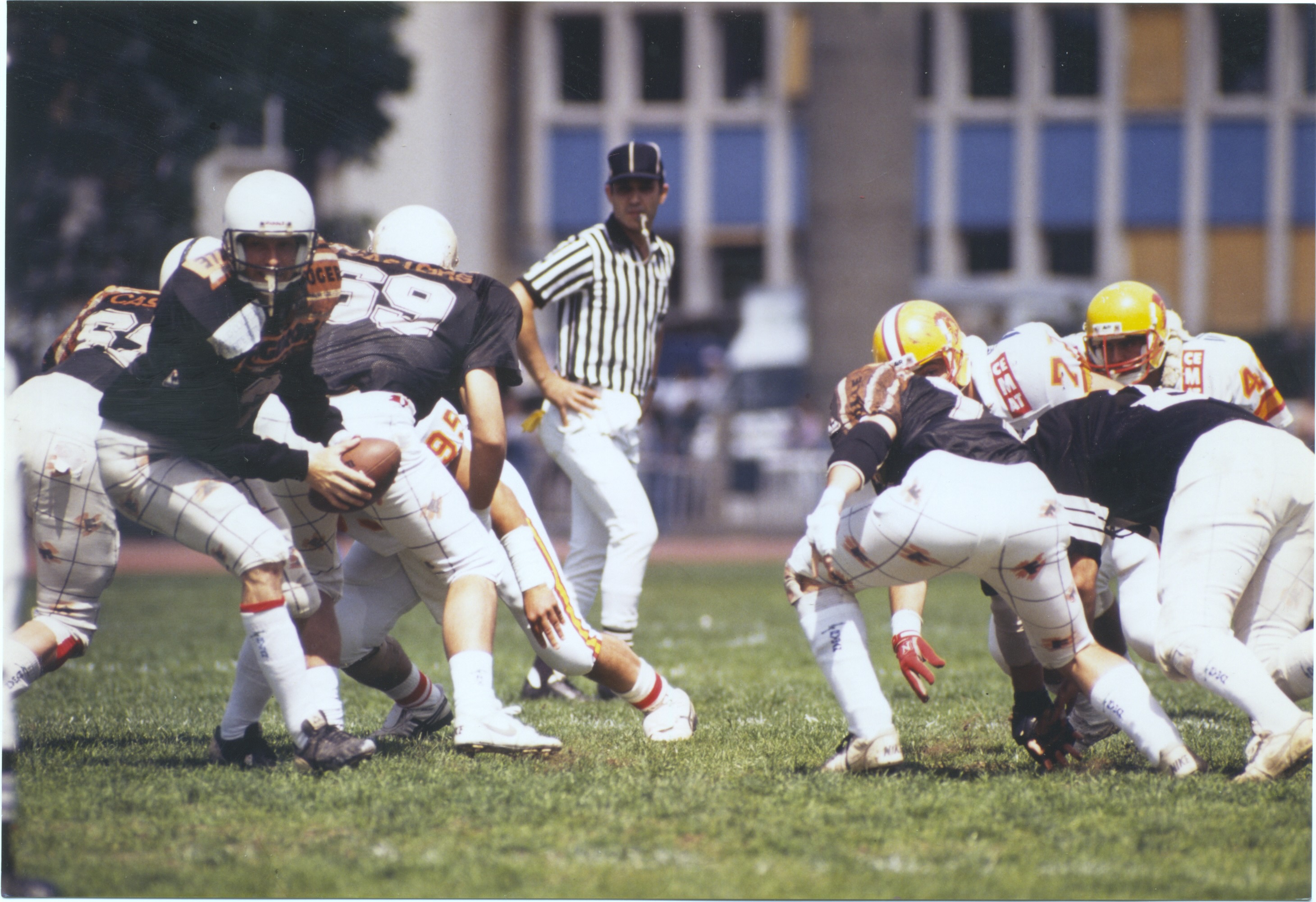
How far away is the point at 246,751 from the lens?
11.9ft

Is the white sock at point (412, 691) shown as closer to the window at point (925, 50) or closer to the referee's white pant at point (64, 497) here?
the referee's white pant at point (64, 497)

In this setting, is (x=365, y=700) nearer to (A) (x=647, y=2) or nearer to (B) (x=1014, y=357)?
(B) (x=1014, y=357)

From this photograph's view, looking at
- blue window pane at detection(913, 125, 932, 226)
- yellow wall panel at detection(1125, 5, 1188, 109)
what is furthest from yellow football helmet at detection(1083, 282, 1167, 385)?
blue window pane at detection(913, 125, 932, 226)

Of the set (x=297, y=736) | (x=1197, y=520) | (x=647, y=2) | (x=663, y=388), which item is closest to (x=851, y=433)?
(x=1197, y=520)

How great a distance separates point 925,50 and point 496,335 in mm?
8119

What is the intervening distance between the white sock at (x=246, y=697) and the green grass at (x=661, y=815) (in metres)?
0.13

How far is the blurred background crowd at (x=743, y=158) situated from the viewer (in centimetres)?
495

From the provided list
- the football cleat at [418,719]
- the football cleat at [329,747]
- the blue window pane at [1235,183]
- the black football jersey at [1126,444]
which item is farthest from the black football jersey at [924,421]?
the blue window pane at [1235,183]

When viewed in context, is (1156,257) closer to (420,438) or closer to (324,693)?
(420,438)

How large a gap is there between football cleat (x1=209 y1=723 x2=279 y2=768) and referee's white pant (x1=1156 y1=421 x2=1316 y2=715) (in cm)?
235

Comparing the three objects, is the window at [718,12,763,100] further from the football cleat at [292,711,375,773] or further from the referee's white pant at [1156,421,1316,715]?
the football cleat at [292,711,375,773]

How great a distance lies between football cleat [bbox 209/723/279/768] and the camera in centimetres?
359

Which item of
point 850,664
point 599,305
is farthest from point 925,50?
point 850,664

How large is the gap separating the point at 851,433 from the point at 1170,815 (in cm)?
114
